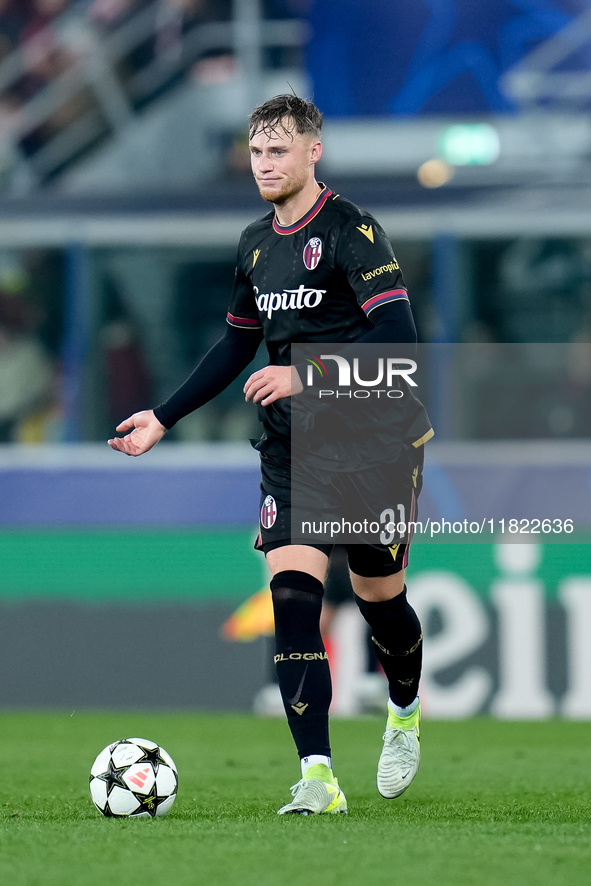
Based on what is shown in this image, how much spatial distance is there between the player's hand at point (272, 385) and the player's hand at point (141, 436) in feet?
1.82

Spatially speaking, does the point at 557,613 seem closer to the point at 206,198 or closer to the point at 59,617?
the point at 59,617

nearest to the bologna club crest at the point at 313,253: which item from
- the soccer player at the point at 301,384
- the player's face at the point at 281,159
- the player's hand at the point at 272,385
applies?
the soccer player at the point at 301,384

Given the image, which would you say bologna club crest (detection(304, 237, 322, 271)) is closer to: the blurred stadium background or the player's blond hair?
the player's blond hair

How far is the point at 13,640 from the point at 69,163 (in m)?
5.07

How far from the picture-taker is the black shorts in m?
4.39

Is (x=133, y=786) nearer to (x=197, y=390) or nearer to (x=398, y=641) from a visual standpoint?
(x=398, y=641)

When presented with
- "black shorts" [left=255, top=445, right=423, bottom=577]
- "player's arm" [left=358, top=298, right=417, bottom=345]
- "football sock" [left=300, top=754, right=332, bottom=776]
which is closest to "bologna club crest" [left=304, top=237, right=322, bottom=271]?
"player's arm" [left=358, top=298, right=417, bottom=345]

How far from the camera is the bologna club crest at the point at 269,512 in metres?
4.44

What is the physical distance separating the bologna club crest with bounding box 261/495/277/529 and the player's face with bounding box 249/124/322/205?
970 mm

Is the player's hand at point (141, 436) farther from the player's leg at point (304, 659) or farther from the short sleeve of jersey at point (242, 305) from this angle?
the player's leg at point (304, 659)

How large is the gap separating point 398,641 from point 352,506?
662mm

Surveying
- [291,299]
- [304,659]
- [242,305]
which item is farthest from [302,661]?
[242,305]

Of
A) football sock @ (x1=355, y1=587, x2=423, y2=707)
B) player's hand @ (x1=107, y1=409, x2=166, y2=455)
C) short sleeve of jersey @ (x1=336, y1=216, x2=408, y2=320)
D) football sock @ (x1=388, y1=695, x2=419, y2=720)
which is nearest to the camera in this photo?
short sleeve of jersey @ (x1=336, y1=216, x2=408, y2=320)

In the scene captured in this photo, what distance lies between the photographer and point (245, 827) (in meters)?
3.94
